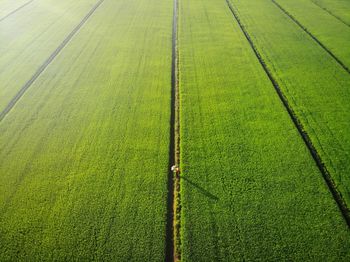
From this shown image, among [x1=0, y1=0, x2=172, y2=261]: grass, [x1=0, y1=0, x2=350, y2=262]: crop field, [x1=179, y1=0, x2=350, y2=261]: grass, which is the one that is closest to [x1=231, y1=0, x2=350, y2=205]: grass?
[x1=0, y1=0, x2=350, y2=262]: crop field

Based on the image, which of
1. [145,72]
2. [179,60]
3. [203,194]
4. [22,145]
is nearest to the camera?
[203,194]

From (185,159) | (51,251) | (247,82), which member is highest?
(247,82)

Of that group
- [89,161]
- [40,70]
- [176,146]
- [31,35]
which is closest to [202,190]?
[176,146]

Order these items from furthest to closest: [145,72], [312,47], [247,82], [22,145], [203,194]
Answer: [312,47], [145,72], [247,82], [22,145], [203,194]

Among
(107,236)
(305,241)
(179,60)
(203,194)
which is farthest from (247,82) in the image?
(107,236)

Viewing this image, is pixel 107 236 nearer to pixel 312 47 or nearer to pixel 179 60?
pixel 179 60

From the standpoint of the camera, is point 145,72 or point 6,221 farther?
point 145,72

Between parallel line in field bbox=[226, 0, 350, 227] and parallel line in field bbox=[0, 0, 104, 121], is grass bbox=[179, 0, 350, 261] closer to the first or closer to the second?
parallel line in field bbox=[226, 0, 350, 227]

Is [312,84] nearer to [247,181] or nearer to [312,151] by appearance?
[312,151]
